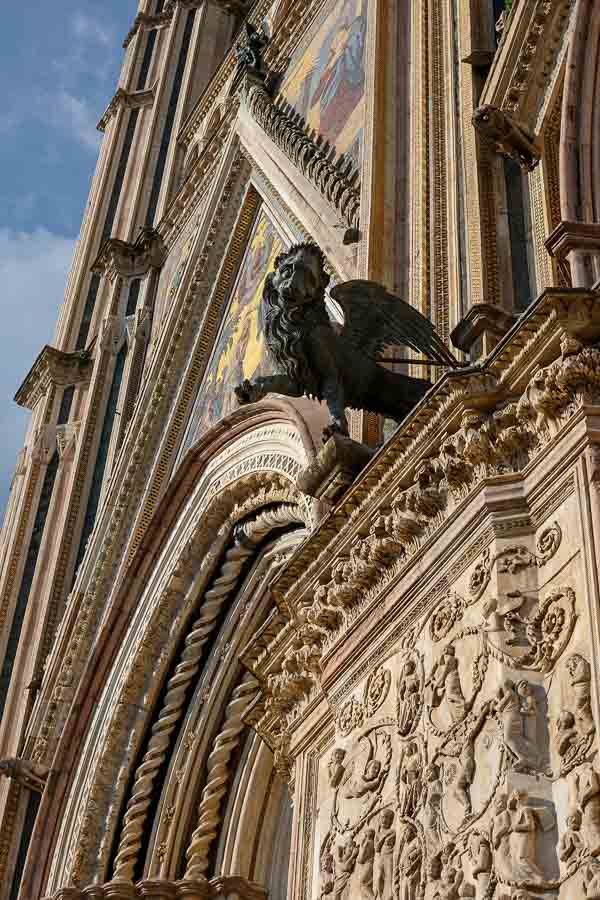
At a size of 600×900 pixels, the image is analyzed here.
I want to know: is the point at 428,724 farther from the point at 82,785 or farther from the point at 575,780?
the point at 82,785

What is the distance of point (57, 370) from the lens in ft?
53.0

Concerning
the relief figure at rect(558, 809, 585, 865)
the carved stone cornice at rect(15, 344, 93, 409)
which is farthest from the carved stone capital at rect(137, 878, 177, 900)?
the carved stone cornice at rect(15, 344, 93, 409)

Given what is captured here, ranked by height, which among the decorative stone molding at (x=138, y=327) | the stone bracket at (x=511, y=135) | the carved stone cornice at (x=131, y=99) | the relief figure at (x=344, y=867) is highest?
the carved stone cornice at (x=131, y=99)

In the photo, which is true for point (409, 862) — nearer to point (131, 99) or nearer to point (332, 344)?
point (332, 344)

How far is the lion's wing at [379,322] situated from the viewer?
247 inches

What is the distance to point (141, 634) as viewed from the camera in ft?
36.5

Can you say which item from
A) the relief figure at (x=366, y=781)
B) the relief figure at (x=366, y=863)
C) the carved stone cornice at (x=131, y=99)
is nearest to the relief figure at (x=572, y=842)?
the relief figure at (x=366, y=863)

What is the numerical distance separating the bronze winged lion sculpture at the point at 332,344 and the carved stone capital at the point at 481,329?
3.7 inches

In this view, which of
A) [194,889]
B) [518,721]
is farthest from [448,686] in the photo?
[194,889]

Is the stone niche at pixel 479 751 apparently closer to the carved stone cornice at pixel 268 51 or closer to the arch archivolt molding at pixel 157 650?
the arch archivolt molding at pixel 157 650

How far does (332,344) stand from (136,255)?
1034 cm

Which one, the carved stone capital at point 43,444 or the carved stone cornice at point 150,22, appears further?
the carved stone cornice at point 150,22

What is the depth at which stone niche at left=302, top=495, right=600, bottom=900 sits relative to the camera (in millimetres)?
3809

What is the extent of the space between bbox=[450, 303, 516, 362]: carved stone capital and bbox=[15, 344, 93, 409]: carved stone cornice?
33.7ft
